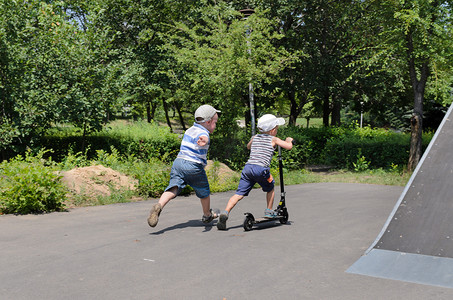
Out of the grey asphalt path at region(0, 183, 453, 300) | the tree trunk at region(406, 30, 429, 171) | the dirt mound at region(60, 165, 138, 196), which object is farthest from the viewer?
the tree trunk at region(406, 30, 429, 171)

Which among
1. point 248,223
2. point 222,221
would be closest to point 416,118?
point 248,223

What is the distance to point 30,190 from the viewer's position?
690 cm

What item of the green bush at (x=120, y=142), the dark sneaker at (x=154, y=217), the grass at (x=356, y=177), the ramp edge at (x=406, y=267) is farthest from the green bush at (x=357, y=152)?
the ramp edge at (x=406, y=267)

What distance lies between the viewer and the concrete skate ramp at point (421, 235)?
4039 millimetres

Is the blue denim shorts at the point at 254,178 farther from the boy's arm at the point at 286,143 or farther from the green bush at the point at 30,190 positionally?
the green bush at the point at 30,190

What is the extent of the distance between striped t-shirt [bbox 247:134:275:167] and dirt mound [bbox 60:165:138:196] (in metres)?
3.64

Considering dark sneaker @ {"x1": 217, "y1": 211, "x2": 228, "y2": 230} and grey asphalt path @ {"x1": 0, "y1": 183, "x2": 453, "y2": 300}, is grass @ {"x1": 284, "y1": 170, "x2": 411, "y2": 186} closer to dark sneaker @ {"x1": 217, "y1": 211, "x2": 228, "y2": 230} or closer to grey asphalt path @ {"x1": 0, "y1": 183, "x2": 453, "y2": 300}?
grey asphalt path @ {"x1": 0, "y1": 183, "x2": 453, "y2": 300}

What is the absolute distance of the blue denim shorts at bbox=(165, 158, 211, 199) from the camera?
593 cm

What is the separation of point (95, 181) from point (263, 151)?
13.6 ft

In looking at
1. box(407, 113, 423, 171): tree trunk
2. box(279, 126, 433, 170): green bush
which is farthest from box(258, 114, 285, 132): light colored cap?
box(407, 113, 423, 171): tree trunk

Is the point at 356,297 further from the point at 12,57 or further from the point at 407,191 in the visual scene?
the point at 12,57

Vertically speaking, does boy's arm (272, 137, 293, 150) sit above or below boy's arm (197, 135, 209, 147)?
below

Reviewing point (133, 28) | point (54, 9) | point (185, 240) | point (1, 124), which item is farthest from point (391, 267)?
point (133, 28)

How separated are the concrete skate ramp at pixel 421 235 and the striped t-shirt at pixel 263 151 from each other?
1792 millimetres
